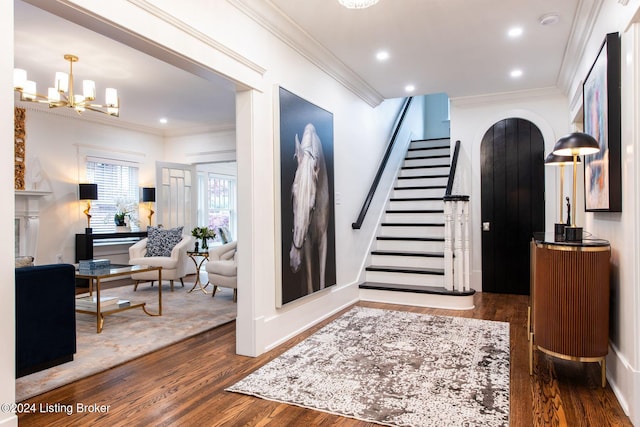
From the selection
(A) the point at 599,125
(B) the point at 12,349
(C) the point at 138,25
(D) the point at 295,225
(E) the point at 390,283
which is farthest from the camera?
(E) the point at 390,283

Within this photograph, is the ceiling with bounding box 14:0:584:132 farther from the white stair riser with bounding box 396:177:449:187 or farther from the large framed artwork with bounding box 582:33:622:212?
the white stair riser with bounding box 396:177:449:187

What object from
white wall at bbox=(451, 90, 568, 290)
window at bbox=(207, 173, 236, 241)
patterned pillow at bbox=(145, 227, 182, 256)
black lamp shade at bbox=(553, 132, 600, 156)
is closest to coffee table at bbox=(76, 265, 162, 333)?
patterned pillow at bbox=(145, 227, 182, 256)

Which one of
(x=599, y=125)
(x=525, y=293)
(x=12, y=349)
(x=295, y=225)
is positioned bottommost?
(x=525, y=293)

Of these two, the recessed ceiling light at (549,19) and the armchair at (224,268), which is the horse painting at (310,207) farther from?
the recessed ceiling light at (549,19)

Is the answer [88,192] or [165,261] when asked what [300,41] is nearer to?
[165,261]

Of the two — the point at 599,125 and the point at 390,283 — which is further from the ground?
the point at 599,125

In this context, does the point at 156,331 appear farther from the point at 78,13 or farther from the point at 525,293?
the point at 525,293

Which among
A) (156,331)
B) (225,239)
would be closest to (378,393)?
(156,331)

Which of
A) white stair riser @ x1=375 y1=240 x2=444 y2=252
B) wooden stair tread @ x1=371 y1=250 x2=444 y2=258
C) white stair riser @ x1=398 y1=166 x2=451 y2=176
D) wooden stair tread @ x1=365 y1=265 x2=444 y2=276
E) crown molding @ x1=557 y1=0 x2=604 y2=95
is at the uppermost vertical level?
crown molding @ x1=557 y1=0 x2=604 y2=95

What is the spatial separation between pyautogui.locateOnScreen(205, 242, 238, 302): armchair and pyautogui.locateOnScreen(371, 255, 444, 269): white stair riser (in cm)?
188

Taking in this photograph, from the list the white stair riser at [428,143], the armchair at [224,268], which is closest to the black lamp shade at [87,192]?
the armchair at [224,268]

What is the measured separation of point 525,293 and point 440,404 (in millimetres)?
3769

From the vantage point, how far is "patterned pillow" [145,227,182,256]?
5.83 meters

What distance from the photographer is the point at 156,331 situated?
146 inches
